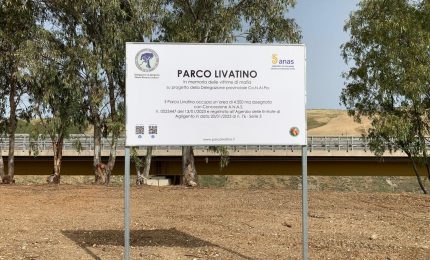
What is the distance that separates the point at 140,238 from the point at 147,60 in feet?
11.8

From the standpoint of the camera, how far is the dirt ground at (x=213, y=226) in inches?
312

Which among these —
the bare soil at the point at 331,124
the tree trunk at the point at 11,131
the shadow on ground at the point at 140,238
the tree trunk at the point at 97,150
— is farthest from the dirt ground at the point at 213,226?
the bare soil at the point at 331,124

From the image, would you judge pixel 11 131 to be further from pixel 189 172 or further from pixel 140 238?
pixel 140 238

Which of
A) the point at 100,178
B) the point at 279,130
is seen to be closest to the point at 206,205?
the point at 279,130

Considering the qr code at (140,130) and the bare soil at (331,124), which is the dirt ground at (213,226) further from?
the bare soil at (331,124)

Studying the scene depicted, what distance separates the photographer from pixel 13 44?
2077 cm

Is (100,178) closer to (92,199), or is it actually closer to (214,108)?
(92,199)

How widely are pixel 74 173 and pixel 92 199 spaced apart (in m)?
28.6

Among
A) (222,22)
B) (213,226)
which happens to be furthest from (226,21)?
(213,226)

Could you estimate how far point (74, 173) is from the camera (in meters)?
41.2

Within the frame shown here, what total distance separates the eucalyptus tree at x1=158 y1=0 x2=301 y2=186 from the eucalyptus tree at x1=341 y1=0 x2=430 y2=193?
4.13 meters

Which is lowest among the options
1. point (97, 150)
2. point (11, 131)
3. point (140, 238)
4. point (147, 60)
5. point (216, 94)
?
point (140, 238)

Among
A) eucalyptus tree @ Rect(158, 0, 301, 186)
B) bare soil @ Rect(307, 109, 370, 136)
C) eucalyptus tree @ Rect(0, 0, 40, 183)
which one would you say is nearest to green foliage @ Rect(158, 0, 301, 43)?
eucalyptus tree @ Rect(158, 0, 301, 186)

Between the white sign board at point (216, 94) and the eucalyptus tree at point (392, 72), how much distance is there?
15857mm
